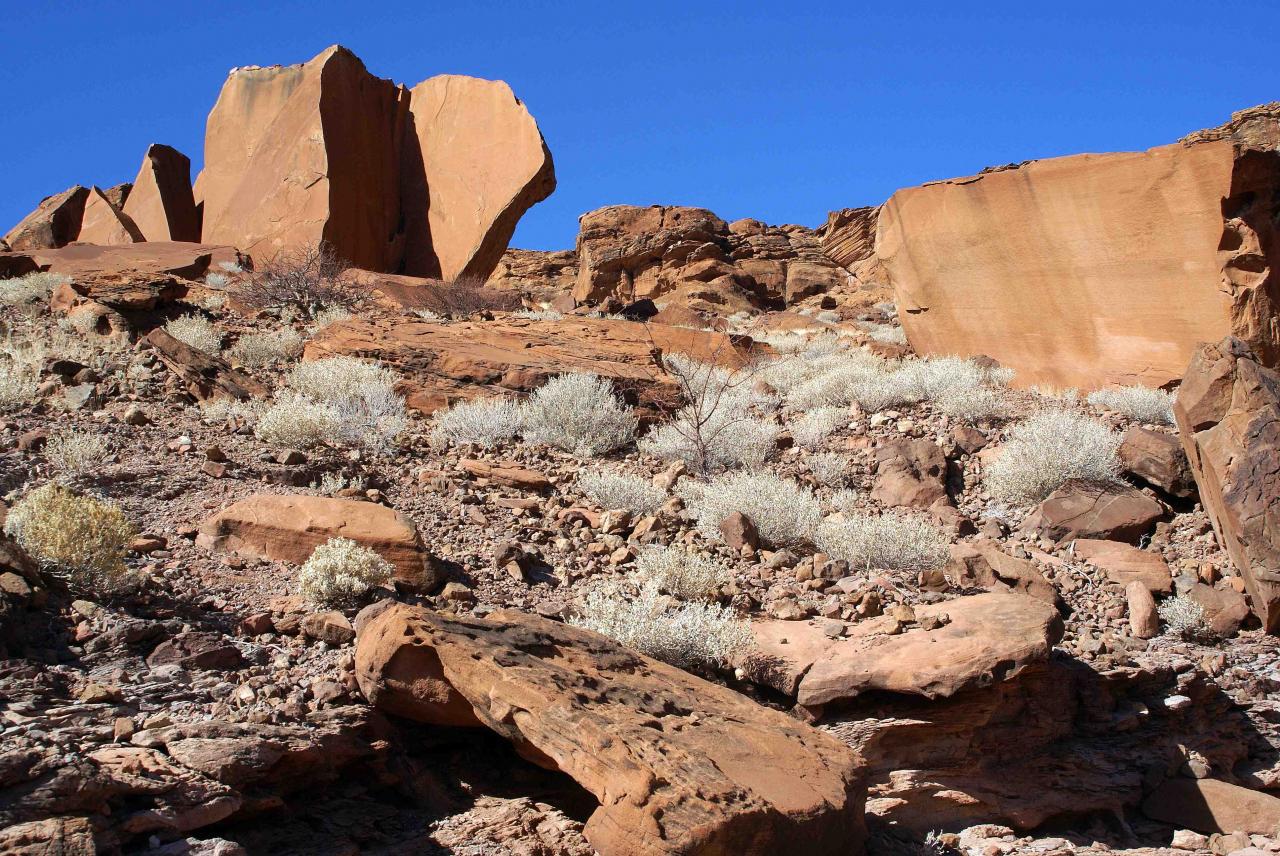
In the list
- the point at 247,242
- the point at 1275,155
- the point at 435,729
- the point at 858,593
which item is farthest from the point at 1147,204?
the point at 247,242

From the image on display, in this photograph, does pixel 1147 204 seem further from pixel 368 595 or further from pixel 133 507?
pixel 133 507

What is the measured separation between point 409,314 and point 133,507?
6.01m

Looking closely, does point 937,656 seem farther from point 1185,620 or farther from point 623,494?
point 623,494

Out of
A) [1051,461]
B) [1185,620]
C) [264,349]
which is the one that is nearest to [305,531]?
[1185,620]

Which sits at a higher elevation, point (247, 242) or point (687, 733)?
point (247, 242)

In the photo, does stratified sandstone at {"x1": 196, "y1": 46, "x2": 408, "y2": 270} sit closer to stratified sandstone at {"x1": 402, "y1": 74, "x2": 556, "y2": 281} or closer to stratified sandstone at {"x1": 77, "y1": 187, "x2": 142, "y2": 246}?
stratified sandstone at {"x1": 402, "y1": 74, "x2": 556, "y2": 281}

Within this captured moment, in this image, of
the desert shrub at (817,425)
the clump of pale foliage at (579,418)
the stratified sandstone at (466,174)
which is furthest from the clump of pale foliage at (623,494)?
the stratified sandstone at (466,174)

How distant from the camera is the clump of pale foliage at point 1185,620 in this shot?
212 inches

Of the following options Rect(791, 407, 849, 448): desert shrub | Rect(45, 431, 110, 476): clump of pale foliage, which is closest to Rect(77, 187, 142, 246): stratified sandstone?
Rect(45, 431, 110, 476): clump of pale foliage

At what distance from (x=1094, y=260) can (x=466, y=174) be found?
10.6m

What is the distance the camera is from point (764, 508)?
6230 millimetres

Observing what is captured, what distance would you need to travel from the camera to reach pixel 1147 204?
369 inches

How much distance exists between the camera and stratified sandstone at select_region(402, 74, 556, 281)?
1589 centimetres

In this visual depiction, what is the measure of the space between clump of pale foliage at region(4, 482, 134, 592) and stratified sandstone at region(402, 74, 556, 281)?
1206cm
